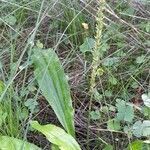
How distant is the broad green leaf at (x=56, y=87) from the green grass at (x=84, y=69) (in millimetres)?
45

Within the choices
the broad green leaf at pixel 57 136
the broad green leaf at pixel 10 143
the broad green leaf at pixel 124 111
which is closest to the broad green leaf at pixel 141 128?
the broad green leaf at pixel 124 111

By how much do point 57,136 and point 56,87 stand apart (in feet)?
0.61

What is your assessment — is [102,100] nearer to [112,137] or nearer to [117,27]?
[112,137]

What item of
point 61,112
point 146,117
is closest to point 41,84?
point 61,112

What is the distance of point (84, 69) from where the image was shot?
143 cm

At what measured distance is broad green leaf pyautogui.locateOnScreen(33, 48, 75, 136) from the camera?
1.24m

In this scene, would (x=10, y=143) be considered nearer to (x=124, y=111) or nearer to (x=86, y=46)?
(x=124, y=111)

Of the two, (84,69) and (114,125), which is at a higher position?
(84,69)

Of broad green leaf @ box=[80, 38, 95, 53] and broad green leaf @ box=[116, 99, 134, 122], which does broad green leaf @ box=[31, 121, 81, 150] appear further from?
broad green leaf @ box=[80, 38, 95, 53]

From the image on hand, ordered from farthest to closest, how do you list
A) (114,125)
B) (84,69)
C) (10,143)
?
(84,69) < (114,125) < (10,143)

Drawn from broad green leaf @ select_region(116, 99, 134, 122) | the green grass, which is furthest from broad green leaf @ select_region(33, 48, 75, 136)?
broad green leaf @ select_region(116, 99, 134, 122)

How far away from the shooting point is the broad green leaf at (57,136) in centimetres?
111

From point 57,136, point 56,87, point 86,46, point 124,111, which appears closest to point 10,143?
point 57,136

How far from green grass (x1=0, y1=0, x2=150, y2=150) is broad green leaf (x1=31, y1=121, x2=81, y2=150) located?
0.06 m
